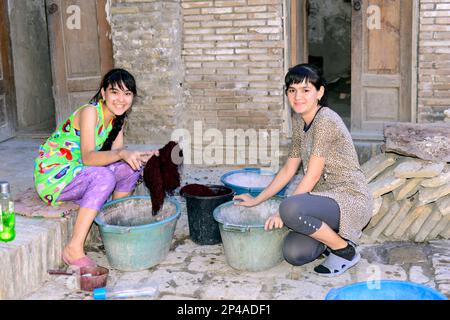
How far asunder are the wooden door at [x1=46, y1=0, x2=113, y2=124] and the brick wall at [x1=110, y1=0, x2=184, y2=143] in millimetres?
623

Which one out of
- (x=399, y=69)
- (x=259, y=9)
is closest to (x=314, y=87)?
(x=259, y=9)

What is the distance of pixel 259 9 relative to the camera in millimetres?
7664

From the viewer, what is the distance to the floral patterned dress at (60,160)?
4.96 m

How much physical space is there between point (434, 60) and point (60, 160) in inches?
183

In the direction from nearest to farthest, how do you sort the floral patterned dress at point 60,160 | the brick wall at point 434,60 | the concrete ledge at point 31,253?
the concrete ledge at point 31,253 < the floral patterned dress at point 60,160 < the brick wall at point 434,60

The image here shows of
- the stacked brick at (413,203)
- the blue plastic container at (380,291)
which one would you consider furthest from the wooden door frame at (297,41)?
the blue plastic container at (380,291)

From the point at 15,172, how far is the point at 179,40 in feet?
8.44

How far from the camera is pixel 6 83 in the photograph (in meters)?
8.66

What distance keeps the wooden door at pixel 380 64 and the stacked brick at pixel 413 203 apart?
282cm

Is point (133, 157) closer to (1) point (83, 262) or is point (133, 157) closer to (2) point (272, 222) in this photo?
(1) point (83, 262)

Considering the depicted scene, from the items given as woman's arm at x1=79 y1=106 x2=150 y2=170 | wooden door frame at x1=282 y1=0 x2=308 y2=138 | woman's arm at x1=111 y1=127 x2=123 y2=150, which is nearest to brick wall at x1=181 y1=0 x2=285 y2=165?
wooden door frame at x1=282 y1=0 x2=308 y2=138

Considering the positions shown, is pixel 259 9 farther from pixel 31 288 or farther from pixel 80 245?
pixel 31 288

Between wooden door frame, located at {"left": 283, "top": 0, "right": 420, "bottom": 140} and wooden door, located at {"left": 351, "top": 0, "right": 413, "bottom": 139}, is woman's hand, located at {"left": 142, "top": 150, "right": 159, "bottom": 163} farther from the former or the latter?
wooden door, located at {"left": 351, "top": 0, "right": 413, "bottom": 139}

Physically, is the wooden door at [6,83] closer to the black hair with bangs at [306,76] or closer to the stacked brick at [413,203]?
the black hair with bangs at [306,76]
